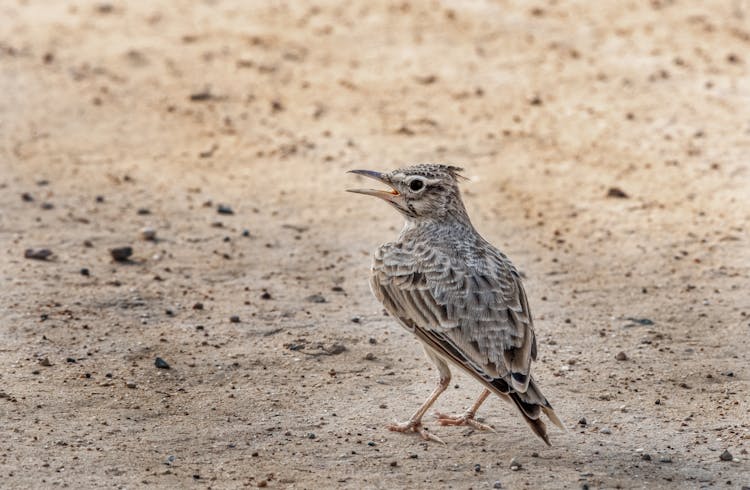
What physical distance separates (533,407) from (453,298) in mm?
943

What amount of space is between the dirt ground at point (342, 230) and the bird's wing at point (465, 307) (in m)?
0.59

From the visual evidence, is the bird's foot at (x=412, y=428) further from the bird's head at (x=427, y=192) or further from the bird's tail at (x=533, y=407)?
the bird's head at (x=427, y=192)

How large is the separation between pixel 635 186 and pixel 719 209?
88 centimetres

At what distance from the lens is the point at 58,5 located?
1612 centimetres

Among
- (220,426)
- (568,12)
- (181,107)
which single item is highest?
(568,12)

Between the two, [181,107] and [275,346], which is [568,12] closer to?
[181,107]

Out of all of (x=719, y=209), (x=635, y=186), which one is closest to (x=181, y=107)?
(x=635, y=186)

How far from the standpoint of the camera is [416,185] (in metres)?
7.88

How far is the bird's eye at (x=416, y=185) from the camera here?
7855 mm

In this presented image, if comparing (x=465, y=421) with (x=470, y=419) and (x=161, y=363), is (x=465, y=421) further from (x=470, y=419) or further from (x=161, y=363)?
(x=161, y=363)

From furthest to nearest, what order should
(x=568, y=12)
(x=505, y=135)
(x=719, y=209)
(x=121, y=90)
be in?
(x=568, y=12) < (x=121, y=90) < (x=505, y=135) < (x=719, y=209)

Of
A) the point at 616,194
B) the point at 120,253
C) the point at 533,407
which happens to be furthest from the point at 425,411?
the point at 616,194

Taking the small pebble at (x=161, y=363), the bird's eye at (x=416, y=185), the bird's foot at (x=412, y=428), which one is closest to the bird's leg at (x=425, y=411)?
the bird's foot at (x=412, y=428)

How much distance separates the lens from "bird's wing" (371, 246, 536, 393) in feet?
22.0
